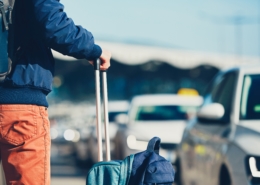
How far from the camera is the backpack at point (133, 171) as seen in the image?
4055mm

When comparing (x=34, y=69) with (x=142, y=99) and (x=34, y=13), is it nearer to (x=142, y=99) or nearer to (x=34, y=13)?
(x=34, y=13)

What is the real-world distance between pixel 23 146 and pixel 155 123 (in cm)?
1053

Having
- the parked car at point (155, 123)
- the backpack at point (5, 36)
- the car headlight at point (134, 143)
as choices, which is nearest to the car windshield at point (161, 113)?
the parked car at point (155, 123)

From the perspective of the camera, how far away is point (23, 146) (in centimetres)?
412

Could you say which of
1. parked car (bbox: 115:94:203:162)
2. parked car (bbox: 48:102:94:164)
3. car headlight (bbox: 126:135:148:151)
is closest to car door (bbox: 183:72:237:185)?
car headlight (bbox: 126:135:148:151)

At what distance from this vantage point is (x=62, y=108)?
217 ft

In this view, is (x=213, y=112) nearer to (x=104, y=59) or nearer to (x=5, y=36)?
(x=104, y=59)

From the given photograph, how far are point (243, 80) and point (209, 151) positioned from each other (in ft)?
2.48

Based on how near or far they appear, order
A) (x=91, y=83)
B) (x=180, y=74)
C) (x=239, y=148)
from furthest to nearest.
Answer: (x=91, y=83)
(x=180, y=74)
(x=239, y=148)

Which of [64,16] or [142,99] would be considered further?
[142,99]

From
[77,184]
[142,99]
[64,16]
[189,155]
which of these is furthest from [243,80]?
[142,99]

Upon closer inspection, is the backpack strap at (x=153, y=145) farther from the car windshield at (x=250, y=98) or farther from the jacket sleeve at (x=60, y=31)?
the car windshield at (x=250, y=98)

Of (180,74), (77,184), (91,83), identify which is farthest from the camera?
(91,83)

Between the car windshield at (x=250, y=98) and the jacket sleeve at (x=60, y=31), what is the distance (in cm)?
328
